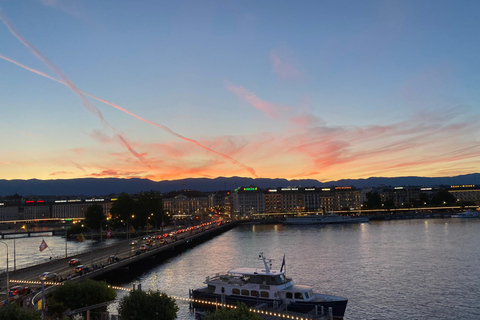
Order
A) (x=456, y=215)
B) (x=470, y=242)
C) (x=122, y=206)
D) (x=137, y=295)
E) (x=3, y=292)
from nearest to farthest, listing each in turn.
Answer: (x=137, y=295), (x=3, y=292), (x=470, y=242), (x=122, y=206), (x=456, y=215)

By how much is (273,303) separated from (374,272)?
25.2 metres

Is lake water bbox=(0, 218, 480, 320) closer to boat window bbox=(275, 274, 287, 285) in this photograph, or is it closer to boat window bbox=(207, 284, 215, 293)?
boat window bbox=(207, 284, 215, 293)

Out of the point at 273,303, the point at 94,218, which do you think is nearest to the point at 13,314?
the point at 273,303

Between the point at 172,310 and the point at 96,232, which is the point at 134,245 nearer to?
the point at 96,232

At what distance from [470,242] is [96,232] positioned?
324 ft

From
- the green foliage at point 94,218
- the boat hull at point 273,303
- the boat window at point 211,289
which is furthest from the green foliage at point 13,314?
the green foliage at point 94,218

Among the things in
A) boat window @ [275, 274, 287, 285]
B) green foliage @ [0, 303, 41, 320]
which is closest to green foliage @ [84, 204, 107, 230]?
boat window @ [275, 274, 287, 285]

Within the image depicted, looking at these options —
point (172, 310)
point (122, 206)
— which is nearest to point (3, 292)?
point (172, 310)

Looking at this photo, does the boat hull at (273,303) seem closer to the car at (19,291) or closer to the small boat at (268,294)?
the small boat at (268,294)

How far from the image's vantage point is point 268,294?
31750mm

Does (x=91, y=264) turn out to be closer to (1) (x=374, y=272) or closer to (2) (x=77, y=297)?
(2) (x=77, y=297)

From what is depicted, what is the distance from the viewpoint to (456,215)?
172 m

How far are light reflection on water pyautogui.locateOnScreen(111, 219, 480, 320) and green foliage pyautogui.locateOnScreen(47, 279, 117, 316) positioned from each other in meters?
9.53

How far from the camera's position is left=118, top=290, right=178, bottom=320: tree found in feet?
76.4
